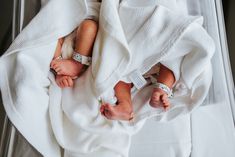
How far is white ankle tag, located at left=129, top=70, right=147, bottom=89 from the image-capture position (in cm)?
79

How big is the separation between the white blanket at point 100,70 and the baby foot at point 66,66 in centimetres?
2

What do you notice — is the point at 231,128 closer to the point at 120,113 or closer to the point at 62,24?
the point at 120,113

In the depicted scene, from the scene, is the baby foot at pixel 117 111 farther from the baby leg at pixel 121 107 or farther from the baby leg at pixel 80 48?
the baby leg at pixel 80 48

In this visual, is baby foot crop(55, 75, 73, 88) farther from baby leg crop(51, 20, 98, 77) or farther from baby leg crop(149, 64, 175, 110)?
baby leg crop(149, 64, 175, 110)

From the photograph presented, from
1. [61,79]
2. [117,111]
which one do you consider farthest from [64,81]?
[117,111]

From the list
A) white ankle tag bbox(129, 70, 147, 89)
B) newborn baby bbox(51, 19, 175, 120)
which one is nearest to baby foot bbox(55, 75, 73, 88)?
newborn baby bbox(51, 19, 175, 120)

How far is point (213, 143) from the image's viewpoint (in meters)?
0.89

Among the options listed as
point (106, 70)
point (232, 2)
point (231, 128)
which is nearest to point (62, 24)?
point (106, 70)

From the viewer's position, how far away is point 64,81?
0.76 metres

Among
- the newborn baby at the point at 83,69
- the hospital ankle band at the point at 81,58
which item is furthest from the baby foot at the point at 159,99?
the hospital ankle band at the point at 81,58

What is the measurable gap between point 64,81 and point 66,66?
0.03m

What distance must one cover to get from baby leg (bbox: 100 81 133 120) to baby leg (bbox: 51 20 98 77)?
96 millimetres

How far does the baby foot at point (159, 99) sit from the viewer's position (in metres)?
0.76

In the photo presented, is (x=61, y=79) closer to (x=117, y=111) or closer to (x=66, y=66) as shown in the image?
(x=66, y=66)
